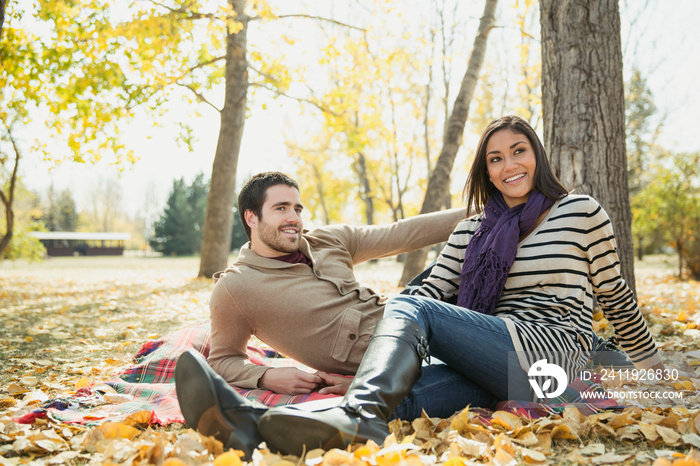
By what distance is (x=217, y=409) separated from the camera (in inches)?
63.6

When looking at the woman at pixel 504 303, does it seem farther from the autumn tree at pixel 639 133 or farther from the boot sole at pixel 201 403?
the autumn tree at pixel 639 133

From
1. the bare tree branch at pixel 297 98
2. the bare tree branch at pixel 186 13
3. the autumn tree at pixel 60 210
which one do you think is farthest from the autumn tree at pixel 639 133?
the autumn tree at pixel 60 210

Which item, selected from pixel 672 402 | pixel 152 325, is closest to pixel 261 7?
pixel 152 325

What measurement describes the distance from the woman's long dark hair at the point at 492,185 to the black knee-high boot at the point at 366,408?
103cm

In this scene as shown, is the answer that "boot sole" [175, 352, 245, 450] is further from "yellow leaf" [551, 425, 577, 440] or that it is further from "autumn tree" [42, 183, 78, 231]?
"autumn tree" [42, 183, 78, 231]

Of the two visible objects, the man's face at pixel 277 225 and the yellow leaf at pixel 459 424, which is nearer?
the yellow leaf at pixel 459 424

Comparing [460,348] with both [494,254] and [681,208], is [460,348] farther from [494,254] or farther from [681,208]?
[681,208]

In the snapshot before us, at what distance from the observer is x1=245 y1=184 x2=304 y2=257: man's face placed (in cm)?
269

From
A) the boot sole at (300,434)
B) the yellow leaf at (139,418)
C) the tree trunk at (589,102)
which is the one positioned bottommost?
the yellow leaf at (139,418)

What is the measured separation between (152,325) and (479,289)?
12.2ft

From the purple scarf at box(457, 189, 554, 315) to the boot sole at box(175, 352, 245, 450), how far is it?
1232 millimetres

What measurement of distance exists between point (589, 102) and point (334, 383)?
114 inches

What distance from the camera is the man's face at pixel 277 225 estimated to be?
2.69 metres

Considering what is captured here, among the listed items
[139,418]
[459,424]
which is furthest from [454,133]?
[139,418]
